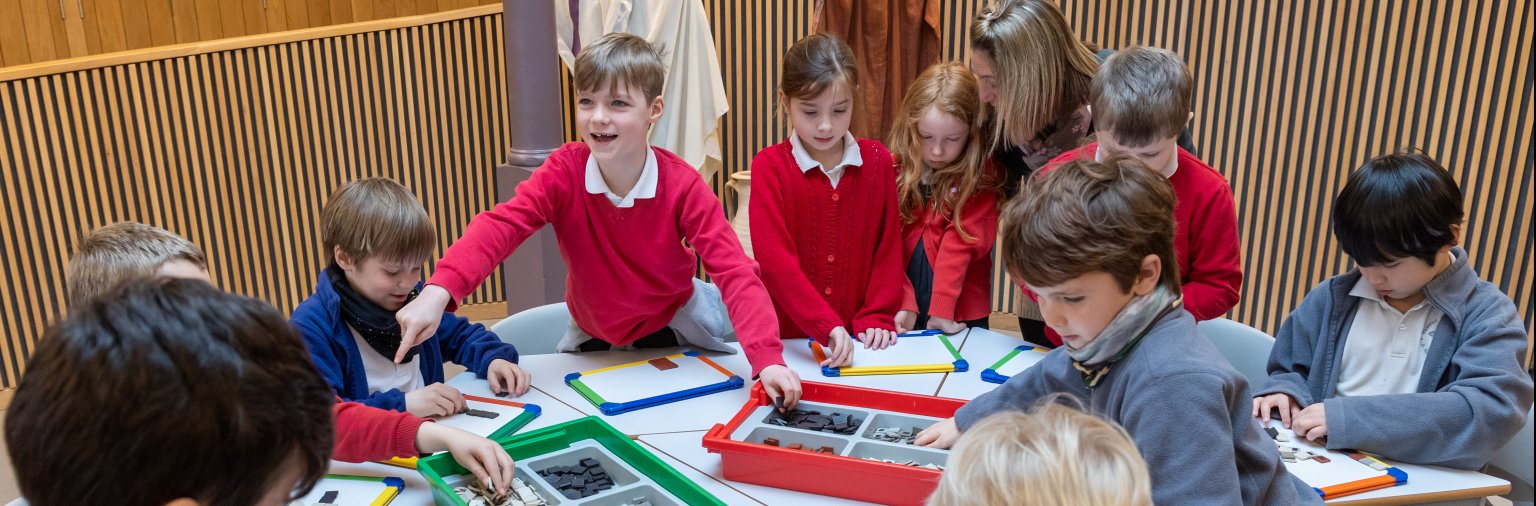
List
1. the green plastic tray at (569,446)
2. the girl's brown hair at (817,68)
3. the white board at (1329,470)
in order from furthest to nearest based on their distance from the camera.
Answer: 1. the girl's brown hair at (817,68)
2. the white board at (1329,470)
3. the green plastic tray at (569,446)

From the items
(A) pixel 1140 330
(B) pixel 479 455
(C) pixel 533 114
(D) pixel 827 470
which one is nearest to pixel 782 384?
(D) pixel 827 470

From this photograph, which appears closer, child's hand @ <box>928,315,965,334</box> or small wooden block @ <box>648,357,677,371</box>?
small wooden block @ <box>648,357,677,371</box>

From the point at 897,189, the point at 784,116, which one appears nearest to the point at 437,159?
the point at 784,116

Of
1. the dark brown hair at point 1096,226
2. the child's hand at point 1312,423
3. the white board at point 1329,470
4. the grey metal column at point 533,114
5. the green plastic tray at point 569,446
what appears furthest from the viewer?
the grey metal column at point 533,114

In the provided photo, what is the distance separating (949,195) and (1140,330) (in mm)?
1172

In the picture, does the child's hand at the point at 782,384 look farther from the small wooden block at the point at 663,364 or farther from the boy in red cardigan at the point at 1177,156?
the boy in red cardigan at the point at 1177,156

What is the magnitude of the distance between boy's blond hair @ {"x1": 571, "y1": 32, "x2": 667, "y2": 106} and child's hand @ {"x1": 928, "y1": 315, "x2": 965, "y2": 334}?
2.86ft

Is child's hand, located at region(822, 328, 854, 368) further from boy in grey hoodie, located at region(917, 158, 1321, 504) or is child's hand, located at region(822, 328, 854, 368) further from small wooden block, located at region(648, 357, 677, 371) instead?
boy in grey hoodie, located at region(917, 158, 1321, 504)

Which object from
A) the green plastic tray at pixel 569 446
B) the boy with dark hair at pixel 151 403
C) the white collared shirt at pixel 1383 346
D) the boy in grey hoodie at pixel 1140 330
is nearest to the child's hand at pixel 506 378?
the green plastic tray at pixel 569 446

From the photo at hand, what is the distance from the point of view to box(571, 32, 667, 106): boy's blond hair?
7.52 ft

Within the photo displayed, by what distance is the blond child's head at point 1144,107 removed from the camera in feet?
7.07

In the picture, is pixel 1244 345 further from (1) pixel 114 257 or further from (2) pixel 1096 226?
(1) pixel 114 257

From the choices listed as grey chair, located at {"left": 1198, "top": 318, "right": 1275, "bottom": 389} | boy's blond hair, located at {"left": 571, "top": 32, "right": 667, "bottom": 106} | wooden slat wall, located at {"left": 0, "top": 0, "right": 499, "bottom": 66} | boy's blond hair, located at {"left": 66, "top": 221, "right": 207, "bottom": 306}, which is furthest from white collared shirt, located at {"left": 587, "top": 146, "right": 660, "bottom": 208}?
wooden slat wall, located at {"left": 0, "top": 0, "right": 499, "bottom": 66}

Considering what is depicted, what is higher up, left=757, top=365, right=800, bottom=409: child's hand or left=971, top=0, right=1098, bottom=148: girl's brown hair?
left=971, top=0, right=1098, bottom=148: girl's brown hair
